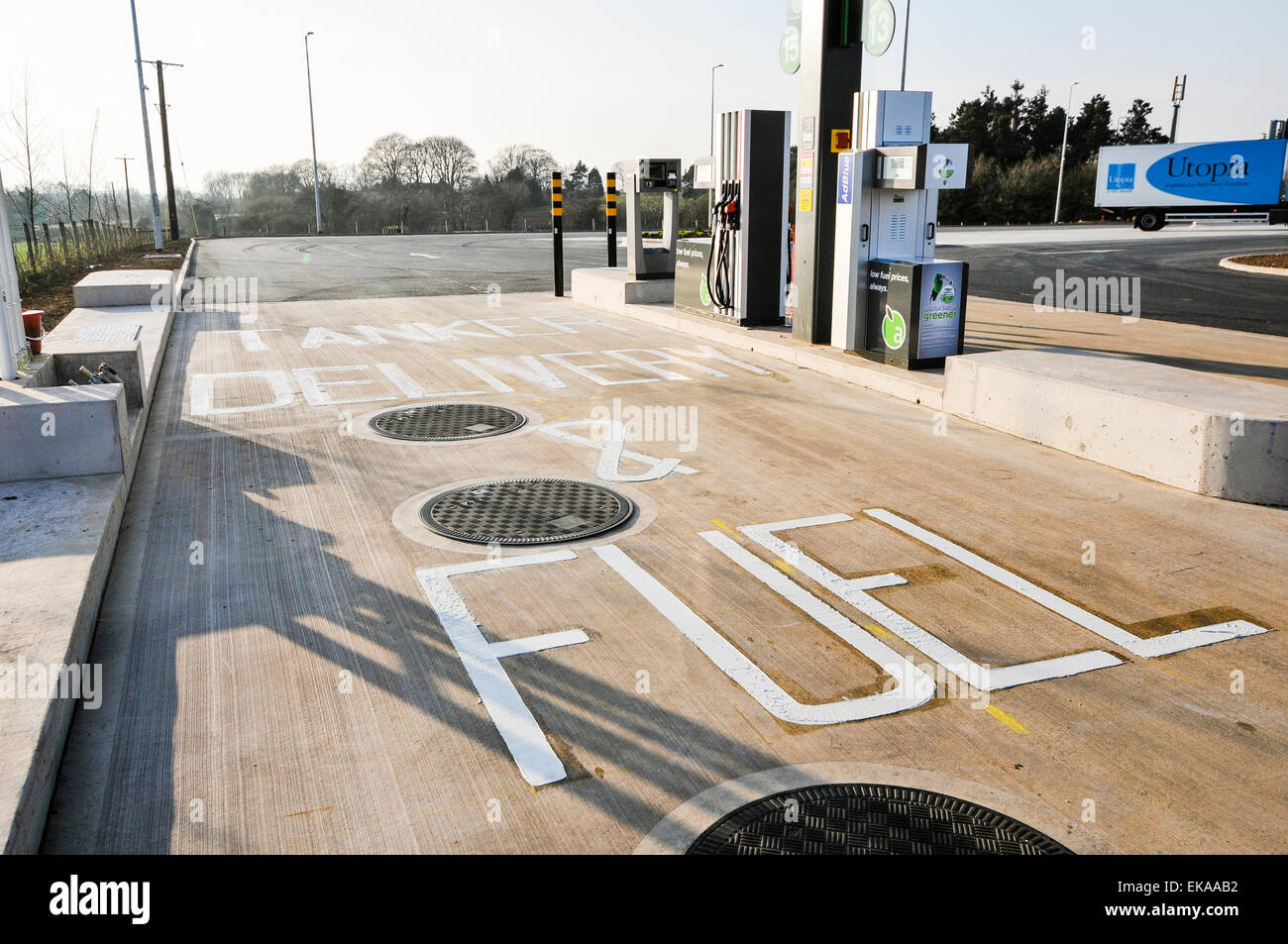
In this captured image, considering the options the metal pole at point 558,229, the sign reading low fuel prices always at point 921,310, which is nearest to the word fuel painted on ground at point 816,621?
the sign reading low fuel prices always at point 921,310

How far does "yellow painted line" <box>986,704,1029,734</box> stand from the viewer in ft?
11.9

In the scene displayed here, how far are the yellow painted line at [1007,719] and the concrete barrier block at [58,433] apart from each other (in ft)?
16.8

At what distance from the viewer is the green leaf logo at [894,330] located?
960 centimetres

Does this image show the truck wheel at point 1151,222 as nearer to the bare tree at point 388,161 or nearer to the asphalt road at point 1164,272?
the asphalt road at point 1164,272

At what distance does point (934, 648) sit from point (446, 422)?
4980 mm

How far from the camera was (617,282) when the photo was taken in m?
15.4

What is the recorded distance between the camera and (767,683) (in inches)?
156

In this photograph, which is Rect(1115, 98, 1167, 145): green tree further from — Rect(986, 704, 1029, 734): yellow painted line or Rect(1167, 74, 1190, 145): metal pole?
Rect(986, 704, 1029, 734): yellow painted line

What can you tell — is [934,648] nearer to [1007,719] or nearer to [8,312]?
[1007,719]

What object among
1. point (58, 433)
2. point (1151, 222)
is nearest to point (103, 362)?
point (58, 433)

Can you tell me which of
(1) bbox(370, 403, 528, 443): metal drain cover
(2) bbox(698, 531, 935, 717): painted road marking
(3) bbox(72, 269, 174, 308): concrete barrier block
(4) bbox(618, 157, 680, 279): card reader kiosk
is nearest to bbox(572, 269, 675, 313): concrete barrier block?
(4) bbox(618, 157, 680, 279): card reader kiosk
